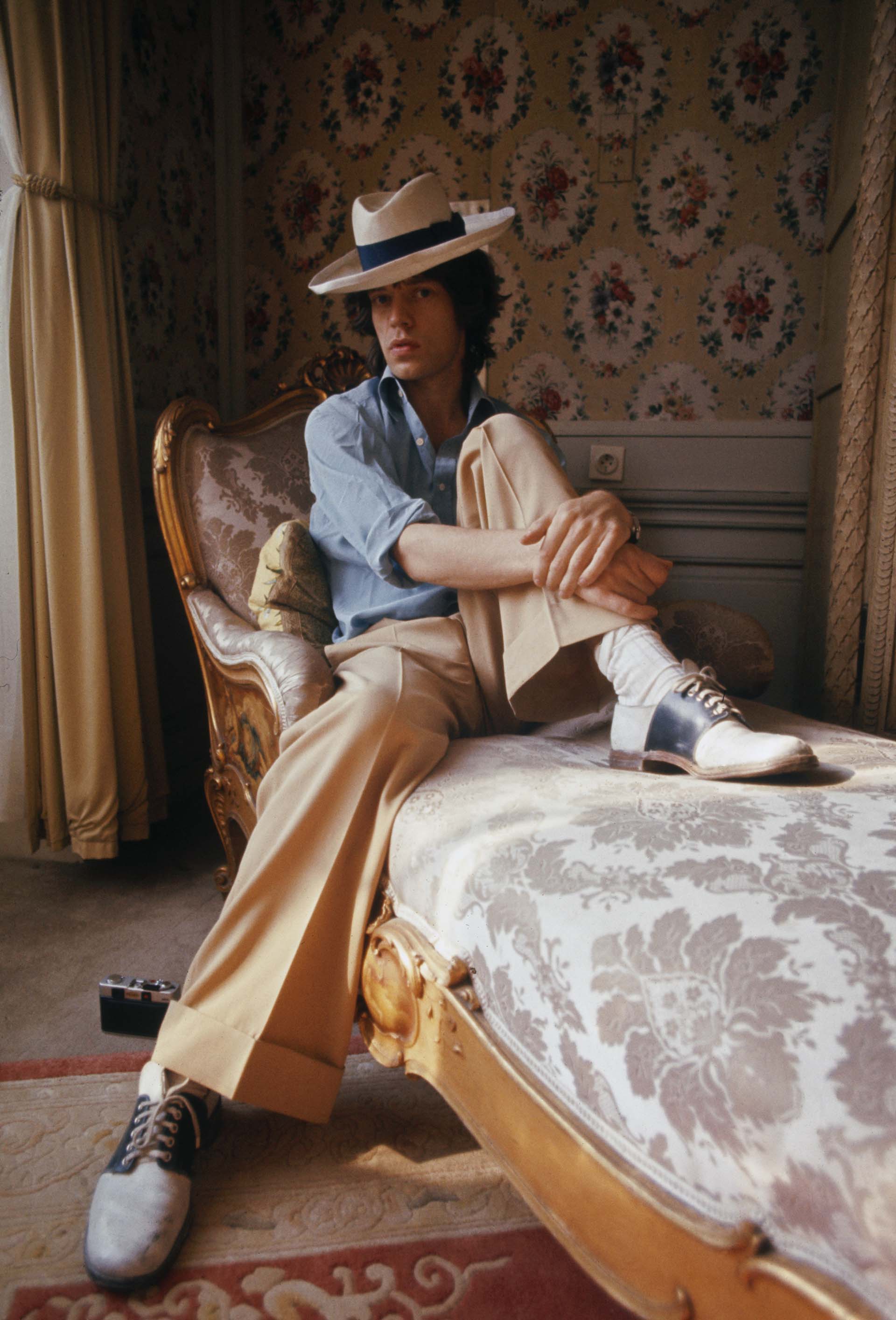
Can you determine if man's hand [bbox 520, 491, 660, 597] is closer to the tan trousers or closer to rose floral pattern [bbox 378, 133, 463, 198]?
the tan trousers

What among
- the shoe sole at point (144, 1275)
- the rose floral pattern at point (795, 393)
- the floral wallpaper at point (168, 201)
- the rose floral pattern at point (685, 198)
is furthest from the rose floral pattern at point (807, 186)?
the shoe sole at point (144, 1275)

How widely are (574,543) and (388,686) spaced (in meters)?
0.30

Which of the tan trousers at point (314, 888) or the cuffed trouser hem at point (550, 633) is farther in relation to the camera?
the cuffed trouser hem at point (550, 633)

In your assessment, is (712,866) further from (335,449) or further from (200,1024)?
(335,449)

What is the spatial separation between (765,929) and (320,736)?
0.59 meters

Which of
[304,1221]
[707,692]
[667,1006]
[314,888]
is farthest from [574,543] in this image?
[304,1221]

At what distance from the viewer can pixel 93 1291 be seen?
86cm

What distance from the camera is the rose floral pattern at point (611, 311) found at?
2.21m

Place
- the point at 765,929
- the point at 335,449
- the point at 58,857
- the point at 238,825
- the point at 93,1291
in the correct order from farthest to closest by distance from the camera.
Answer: the point at 58,857
the point at 238,825
the point at 335,449
the point at 93,1291
the point at 765,929

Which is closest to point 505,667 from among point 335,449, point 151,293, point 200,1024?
point 335,449

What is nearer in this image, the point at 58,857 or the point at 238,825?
the point at 238,825

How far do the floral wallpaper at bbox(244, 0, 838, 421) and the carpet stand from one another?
1.77 m

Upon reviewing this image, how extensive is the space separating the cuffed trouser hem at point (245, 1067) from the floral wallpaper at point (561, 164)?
1.63 m

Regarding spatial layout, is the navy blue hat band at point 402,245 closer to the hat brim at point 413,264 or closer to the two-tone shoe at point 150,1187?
the hat brim at point 413,264
